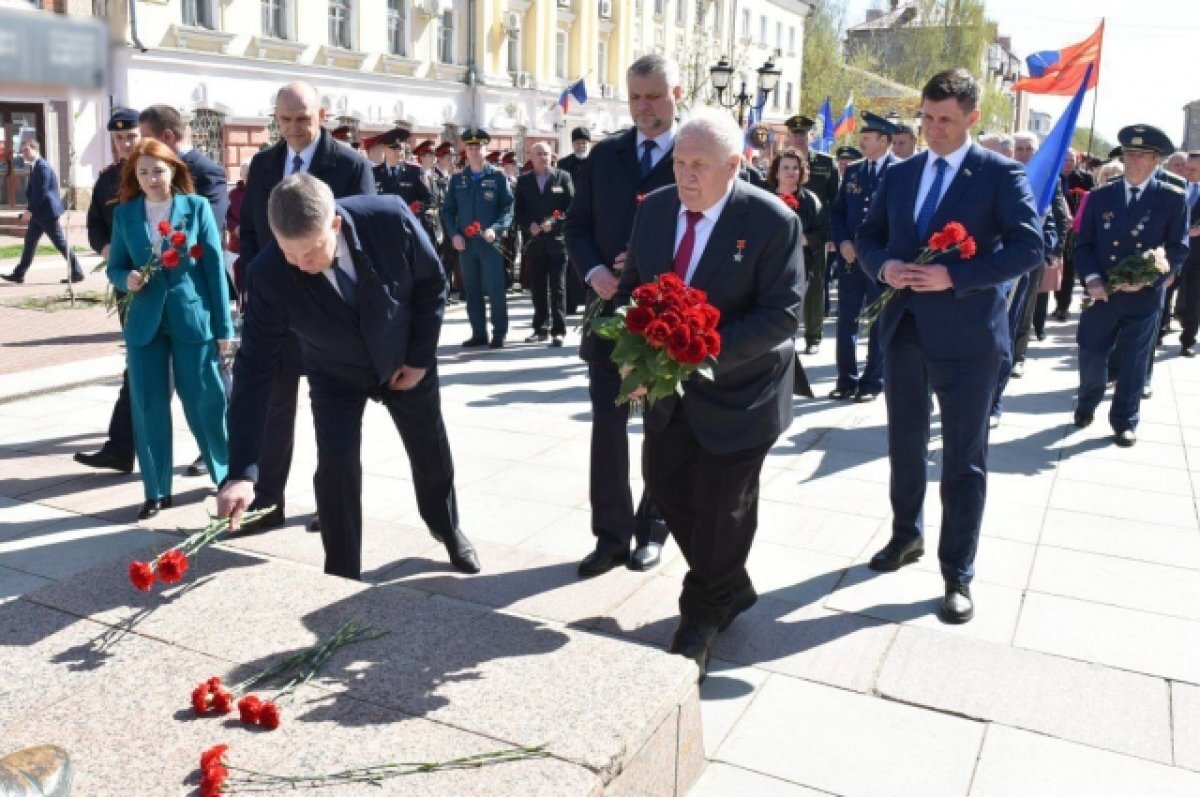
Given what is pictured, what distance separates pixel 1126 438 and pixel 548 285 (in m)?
5.92

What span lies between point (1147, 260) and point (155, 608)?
646 cm

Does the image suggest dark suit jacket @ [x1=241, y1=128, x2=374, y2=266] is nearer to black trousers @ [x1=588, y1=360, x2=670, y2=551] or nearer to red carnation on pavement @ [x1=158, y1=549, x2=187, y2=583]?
black trousers @ [x1=588, y1=360, x2=670, y2=551]

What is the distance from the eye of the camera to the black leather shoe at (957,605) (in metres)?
4.41

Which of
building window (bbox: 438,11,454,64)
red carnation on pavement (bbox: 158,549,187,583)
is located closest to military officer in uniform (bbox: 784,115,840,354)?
red carnation on pavement (bbox: 158,549,187,583)

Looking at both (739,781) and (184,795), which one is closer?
(184,795)

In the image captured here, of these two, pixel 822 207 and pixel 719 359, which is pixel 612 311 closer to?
pixel 719 359

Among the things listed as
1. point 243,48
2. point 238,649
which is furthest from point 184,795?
point 243,48

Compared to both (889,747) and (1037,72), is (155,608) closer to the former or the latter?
(889,747)

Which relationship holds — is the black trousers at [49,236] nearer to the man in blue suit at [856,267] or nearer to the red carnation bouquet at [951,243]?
the man in blue suit at [856,267]

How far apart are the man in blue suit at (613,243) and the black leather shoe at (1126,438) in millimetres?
4079

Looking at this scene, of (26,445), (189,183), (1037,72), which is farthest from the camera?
(1037,72)

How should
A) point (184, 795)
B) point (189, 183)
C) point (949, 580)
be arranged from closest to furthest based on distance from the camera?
1. point (184, 795)
2. point (949, 580)
3. point (189, 183)

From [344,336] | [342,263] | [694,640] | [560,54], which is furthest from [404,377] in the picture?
[560,54]

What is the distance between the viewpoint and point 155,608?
3.53 metres
